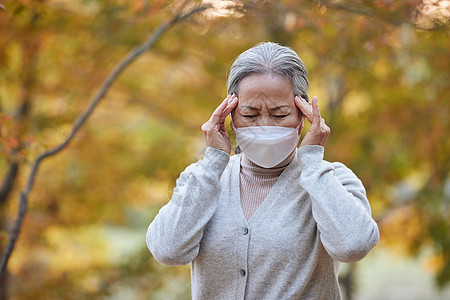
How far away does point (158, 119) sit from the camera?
7680 mm

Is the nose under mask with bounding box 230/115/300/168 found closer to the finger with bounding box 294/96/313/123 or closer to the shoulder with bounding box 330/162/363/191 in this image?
the finger with bounding box 294/96/313/123

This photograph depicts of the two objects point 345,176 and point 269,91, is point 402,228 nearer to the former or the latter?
point 345,176

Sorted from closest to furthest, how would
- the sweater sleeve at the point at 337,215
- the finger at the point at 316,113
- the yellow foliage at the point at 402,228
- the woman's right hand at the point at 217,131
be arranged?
the sweater sleeve at the point at 337,215
the finger at the point at 316,113
the woman's right hand at the point at 217,131
the yellow foliage at the point at 402,228

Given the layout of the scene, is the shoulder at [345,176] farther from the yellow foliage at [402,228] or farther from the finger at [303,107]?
the yellow foliage at [402,228]

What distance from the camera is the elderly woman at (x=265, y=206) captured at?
1.98 meters

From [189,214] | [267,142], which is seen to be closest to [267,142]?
[267,142]

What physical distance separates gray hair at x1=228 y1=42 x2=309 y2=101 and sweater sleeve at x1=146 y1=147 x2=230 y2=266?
30 cm

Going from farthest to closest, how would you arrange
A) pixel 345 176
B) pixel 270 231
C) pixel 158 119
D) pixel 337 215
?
1. pixel 158 119
2. pixel 345 176
3. pixel 270 231
4. pixel 337 215

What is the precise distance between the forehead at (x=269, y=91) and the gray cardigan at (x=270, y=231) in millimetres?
196

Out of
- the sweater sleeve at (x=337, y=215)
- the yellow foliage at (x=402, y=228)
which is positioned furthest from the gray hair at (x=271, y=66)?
the yellow foliage at (x=402, y=228)

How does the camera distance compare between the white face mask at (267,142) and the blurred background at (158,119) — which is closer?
the white face mask at (267,142)

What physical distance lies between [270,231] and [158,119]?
19.1 ft

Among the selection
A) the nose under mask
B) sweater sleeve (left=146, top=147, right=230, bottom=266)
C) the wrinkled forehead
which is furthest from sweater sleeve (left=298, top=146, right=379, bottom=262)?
sweater sleeve (left=146, top=147, right=230, bottom=266)

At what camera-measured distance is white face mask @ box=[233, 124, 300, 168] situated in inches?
Result: 80.7
